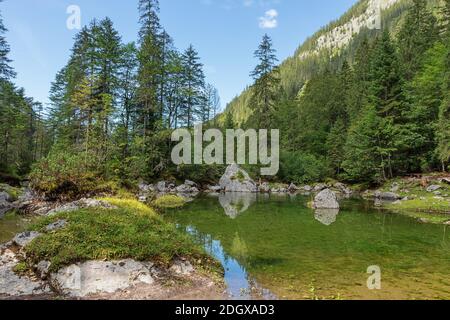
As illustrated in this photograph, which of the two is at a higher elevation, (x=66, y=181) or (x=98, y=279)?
(x=66, y=181)

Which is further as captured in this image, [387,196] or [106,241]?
[387,196]

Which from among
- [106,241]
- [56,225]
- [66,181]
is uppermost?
→ [66,181]

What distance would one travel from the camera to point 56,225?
970 cm

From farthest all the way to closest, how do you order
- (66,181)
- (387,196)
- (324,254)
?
1. (387,196)
2. (66,181)
3. (324,254)

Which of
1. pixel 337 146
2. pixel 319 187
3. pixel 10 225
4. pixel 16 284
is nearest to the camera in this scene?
pixel 16 284

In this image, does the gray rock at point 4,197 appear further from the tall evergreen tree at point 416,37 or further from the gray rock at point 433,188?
the tall evergreen tree at point 416,37

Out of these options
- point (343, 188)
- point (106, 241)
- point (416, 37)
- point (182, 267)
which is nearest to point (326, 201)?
point (343, 188)

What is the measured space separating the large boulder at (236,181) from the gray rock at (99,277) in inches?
1424

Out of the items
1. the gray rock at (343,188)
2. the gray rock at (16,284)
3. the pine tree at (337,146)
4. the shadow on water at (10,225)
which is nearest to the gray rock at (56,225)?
the gray rock at (16,284)

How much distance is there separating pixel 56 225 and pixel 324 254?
8.88m

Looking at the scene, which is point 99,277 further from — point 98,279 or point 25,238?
point 25,238

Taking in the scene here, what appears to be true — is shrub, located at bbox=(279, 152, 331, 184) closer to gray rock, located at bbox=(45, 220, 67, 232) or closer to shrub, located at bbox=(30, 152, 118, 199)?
shrub, located at bbox=(30, 152, 118, 199)

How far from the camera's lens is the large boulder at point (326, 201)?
26.5 m
